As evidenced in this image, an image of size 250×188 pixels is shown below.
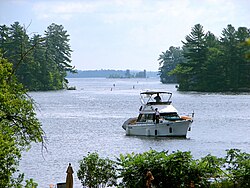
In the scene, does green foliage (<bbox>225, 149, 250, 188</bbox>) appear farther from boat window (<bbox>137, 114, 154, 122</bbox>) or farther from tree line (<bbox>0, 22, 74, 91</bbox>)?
tree line (<bbox>0, 22, 74, 91</bbox>)

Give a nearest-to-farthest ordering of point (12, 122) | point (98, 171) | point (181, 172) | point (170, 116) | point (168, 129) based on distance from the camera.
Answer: point (181, 172) < point (12, 122) < point (98, 171) < point (168, 129) < point (170, 116)

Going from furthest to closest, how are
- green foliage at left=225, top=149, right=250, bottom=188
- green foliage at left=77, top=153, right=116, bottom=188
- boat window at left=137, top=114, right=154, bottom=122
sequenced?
boat window at left=137, top=114, right=154, bottom=122, green foliage at left=77, top=153, right=116, bottom=188, green foliage at left=225, top=149, right=250, bottom=188

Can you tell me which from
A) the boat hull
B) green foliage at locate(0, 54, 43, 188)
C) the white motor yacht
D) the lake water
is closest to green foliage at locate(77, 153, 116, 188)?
green foliage at locate(0, 54, 43, 188)

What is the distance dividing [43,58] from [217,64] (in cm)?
3945

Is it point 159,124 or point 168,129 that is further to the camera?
point 159,124

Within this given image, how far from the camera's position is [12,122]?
17625mm

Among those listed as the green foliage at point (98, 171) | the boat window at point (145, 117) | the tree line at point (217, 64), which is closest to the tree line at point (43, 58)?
the tree line at point (217, 64)

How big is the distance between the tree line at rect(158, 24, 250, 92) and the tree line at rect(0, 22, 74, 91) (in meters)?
29.3

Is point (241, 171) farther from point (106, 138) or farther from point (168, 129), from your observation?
point (106, 138)

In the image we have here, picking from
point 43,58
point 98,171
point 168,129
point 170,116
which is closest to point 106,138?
point 168,129

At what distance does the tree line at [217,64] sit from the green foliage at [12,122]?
100m

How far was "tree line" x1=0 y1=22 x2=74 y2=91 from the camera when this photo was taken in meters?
127

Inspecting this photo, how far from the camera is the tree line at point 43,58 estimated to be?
416 ft

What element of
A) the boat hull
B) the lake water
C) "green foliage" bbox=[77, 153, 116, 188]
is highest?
"green foliage" bbox=[77, 153, 116, 188]
